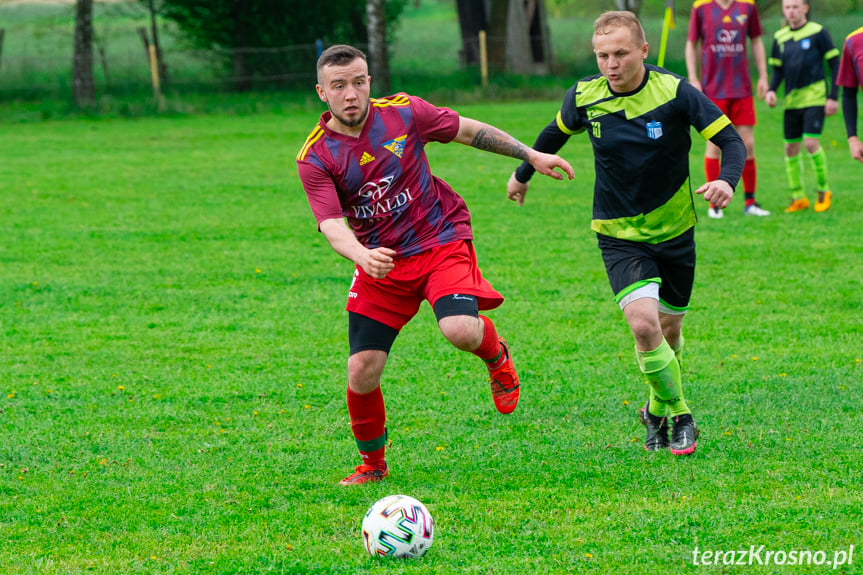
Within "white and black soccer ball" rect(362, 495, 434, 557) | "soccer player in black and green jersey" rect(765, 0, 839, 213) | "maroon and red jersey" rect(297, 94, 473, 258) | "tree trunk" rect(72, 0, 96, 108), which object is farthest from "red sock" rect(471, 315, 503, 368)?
"tree trunk" rect(72, 0, 96, 108)

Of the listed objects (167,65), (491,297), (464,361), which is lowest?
(464,361)

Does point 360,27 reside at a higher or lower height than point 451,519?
higher

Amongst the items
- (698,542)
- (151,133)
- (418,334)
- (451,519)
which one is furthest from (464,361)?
(151,133)

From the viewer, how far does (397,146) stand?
5367 millimetres

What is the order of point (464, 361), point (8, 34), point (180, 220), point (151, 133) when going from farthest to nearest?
point (8, 34)
point (151, 133)
point (180, 220)
point (464, 361)

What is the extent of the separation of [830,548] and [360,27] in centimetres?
3121

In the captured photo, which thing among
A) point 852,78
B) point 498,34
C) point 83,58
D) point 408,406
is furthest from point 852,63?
point 498,34

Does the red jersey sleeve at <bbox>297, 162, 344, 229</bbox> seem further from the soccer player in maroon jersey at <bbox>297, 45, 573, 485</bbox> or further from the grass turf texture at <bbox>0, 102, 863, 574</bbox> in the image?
the grass turf texture at <bbox>0, 102, 863, 574</bbox>

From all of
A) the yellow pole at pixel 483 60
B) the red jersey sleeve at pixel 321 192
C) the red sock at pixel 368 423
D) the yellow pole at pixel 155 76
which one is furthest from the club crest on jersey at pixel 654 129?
the yellow pole at pixel 483 60

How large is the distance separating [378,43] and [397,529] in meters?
23.4

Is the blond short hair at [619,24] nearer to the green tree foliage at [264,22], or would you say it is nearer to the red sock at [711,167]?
the red sock at [711,167]

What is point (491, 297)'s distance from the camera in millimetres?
5504

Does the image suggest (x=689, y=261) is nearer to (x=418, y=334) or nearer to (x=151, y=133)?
(x=418, y=334)

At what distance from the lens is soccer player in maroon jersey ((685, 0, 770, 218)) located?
12117mm
